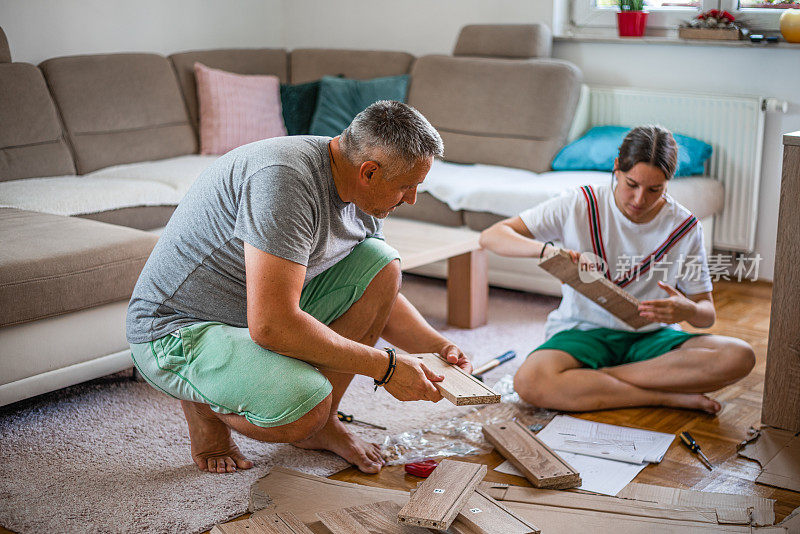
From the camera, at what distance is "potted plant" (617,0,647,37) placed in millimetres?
3914

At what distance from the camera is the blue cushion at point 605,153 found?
358 cm

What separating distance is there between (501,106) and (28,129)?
1998 millimetres

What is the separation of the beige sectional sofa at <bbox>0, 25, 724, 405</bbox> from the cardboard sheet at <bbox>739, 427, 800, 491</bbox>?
142cm

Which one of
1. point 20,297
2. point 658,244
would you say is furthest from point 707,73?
point 20,297

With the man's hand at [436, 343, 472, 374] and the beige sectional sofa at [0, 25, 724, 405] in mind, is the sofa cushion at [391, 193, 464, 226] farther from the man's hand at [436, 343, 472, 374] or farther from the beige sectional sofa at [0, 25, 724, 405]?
the man's hand at [436, 343, 472, 374]

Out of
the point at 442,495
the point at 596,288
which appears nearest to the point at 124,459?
the point at 442,495

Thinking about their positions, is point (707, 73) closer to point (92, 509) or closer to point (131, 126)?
point (131, 126)

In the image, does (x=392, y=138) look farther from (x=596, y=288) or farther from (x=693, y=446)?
(x=693, y=446)

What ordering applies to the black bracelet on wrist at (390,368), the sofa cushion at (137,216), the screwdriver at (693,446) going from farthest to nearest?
the sofa cushion at (137,216) → the screwdriver at (693,446) → the black bracelet on wrist at (390,368)

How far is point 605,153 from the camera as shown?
3.64 meters

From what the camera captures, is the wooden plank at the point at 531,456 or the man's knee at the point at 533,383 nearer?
the wooden plank at the point at 531,456

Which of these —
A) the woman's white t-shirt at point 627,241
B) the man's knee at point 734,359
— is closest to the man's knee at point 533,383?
the woman's white t-shirt at point 627,241

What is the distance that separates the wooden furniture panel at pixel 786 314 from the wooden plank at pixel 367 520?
3.42 feet

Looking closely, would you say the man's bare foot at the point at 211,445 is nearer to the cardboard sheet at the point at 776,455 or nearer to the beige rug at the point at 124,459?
the beige rug at the point at 124,459
